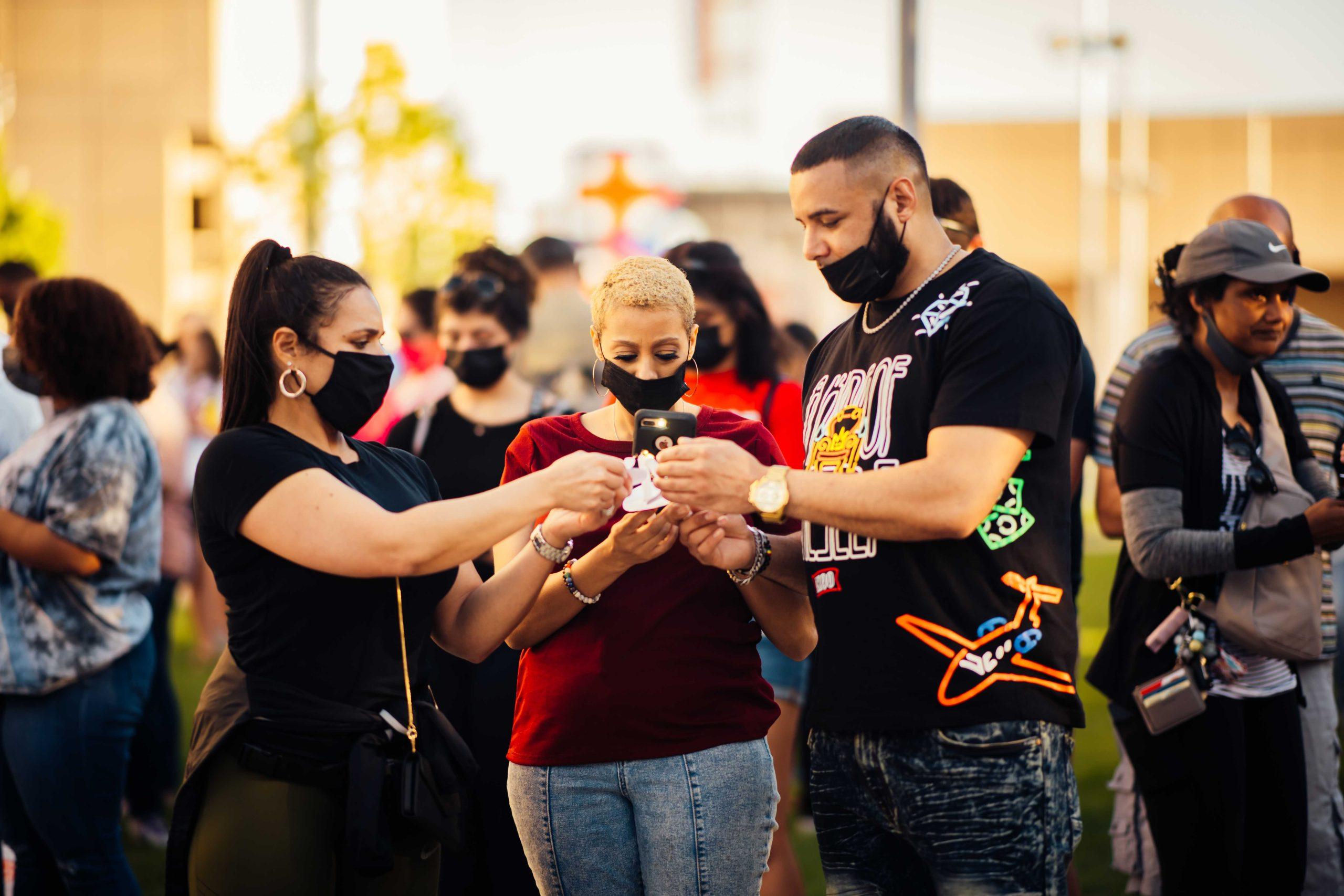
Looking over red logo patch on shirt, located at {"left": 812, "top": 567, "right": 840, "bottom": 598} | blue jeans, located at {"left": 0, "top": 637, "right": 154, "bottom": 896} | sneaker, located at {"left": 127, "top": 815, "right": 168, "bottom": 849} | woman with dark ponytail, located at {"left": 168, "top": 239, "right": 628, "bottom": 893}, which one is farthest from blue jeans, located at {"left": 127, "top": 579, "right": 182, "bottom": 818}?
red logo patch on shirt, located at {"left": 812, "top": 567, "right": 840, "bottom": 598}

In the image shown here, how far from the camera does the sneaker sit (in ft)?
21.5

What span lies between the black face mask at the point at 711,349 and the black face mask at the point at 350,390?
2189 millimetres

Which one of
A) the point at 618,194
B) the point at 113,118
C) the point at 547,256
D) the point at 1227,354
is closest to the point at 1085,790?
the point at 1227,354

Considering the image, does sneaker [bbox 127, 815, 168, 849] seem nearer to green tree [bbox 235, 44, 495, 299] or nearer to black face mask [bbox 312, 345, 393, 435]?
black face mask [bbox 312, 345, 393, 435]

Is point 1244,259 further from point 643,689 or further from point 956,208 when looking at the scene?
point 643,689

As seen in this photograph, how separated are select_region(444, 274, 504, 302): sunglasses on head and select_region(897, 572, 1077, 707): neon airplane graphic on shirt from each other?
2928 mm

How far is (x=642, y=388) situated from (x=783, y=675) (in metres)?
2.08

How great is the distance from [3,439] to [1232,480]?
4.35m

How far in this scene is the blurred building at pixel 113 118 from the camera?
3594cm

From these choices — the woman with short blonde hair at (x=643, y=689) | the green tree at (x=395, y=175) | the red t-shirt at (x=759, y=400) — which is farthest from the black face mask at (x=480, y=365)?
the green tree at (x=395, y=175)

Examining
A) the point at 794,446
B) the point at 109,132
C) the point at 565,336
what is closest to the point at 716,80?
the point at 109,132

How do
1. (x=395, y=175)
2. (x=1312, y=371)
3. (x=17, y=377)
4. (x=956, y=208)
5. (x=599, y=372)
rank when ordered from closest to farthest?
(x=599, y=372) < (x=1312, y=371) < (x=956, y=208) < (x=17, y=377) < (x=395, y=175)

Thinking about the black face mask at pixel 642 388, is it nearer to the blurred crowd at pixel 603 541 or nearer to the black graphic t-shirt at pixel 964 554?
the blurred crowd at pixel 603 541

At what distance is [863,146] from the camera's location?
304cm
